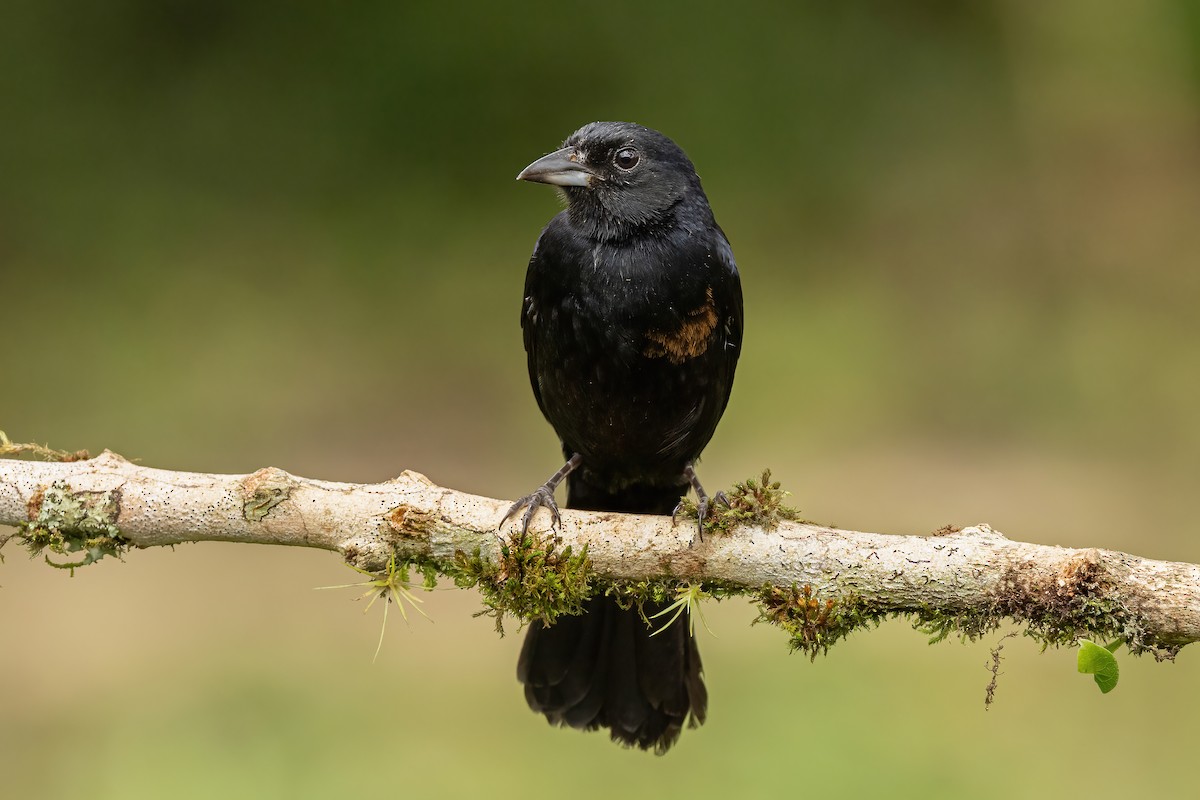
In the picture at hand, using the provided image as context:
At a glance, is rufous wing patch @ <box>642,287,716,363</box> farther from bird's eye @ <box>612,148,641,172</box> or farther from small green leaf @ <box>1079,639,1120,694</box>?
small green leaf @ <box>1079,639,1120,694</box>

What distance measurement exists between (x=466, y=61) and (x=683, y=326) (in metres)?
3.90

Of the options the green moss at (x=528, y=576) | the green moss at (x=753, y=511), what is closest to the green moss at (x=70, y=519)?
the green moss at (x=528, y=576)

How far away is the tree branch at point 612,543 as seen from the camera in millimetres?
2307

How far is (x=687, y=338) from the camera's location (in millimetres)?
2941

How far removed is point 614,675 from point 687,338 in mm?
880

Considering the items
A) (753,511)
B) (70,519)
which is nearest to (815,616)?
(753,511)

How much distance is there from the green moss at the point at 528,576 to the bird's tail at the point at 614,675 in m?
0.55

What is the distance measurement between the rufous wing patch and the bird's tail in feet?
2.14

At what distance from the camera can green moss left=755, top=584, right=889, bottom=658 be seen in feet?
7.92

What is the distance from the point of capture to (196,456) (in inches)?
231

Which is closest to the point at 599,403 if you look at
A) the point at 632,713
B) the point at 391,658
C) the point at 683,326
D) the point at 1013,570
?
the point at 683,326

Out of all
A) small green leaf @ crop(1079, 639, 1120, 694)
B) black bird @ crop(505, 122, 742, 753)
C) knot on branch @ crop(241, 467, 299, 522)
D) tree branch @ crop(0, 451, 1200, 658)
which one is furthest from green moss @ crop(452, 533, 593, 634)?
small green leaf @ crop(1079, 639, 1120, 694)

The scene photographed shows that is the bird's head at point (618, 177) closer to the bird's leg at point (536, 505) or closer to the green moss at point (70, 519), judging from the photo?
the bird's leg at point (536, 505)

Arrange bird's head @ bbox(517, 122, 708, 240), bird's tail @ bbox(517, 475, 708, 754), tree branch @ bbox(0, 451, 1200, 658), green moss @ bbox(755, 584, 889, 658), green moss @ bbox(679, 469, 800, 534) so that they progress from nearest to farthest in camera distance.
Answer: tree branch @ bbox(0, 451, 1200, 658) → green moss @ bbox(755, 584, 889, 658) → green moss @ bbox(679, 469, 800, 534) → bird's head @ bbox(517, 122, 708, 240) → bird's tail @ bbox(517, 475, 708, 754)
